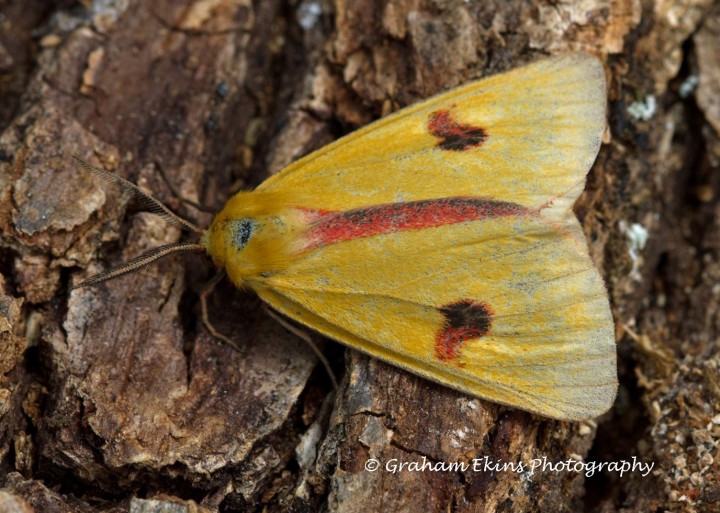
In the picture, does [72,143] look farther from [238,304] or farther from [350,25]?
[350,25]

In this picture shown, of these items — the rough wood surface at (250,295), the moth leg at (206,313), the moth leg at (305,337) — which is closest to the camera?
the rough wood surface at (250,295)

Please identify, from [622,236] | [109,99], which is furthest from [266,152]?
[622,236]

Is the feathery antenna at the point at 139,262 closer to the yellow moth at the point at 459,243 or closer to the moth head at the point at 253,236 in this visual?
the yellow moth at the point at 459,243

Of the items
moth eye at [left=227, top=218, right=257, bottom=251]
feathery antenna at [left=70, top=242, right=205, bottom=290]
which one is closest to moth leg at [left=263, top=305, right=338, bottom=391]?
moth eye at [left=227, top=218, right=257, bottom=251]

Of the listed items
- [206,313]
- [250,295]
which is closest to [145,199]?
[206,313]

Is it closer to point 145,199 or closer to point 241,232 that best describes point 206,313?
point 241,232

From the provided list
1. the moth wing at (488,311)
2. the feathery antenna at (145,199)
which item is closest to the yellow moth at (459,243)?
the moth wing at (488,311)
